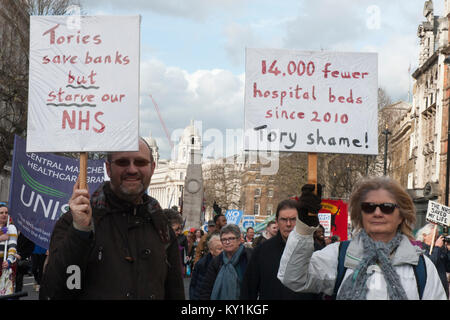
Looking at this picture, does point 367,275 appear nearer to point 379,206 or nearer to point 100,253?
point 379,206

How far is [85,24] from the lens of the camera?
516 centimetres

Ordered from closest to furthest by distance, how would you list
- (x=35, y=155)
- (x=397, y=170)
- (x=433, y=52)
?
(x=35, y=155) < (x=433, y=52) < (x=397, y=170)

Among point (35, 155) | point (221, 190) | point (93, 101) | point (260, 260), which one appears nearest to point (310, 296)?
point (260, 260)

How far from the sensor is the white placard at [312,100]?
19.7 ft

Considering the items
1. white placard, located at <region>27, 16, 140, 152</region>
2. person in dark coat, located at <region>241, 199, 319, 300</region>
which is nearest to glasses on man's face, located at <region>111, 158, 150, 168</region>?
white placard, located at <region>27, 16, 140, 152</region>

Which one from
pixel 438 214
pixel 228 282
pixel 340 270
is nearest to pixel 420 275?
pixel 340 270

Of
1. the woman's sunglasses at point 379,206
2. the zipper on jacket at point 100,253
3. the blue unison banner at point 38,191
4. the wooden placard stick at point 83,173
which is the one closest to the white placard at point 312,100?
the wooden placard stick at point 83,173

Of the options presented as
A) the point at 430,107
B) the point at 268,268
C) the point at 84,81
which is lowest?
the point at 268,268

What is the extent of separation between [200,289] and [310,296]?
7.63 feet

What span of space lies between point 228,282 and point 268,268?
1158 mm

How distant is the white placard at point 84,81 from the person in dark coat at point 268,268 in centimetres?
214

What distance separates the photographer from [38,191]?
Result: 33.4 ft

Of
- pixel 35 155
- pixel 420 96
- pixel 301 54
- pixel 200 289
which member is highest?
pixel 420 96

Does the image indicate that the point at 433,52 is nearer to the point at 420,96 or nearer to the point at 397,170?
the point at 420,96
